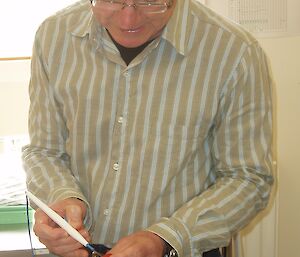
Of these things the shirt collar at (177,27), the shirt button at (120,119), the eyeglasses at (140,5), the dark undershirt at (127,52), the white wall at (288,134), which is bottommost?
the white wall at (288,134)

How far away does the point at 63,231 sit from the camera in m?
0.81

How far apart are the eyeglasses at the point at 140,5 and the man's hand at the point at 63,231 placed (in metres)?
0.38

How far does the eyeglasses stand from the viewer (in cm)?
84

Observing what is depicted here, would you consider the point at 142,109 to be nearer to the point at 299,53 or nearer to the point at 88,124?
the point at 88,124

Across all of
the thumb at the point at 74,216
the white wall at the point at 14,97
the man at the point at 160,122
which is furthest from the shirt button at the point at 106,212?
the white wall at the point at 14,97

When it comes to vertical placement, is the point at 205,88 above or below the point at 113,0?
below

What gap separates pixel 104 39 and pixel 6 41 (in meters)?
0.88

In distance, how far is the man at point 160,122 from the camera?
2.96ft

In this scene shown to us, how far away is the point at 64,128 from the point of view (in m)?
1.04

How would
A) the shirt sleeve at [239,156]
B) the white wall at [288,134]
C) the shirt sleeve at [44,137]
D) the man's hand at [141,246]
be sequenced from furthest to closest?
the white wall at [288,134] → the shirt sleeve at [44,137] → the shirt sleeve at [239,156] → the man's hand at [141,246]

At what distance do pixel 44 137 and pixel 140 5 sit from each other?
0.38 meters

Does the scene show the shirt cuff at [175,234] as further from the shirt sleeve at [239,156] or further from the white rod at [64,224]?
the white rod at [64,224]

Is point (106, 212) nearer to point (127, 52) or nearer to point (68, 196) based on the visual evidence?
point (68, 196)

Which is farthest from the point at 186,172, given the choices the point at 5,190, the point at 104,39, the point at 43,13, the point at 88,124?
the point at 43,13
